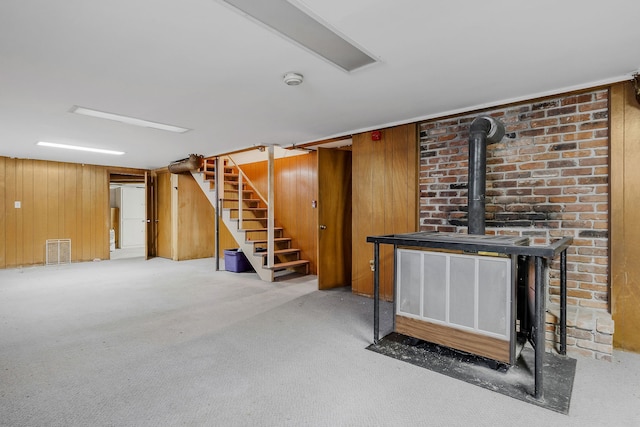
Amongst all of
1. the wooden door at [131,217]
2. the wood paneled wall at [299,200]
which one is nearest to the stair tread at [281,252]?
the wood paneled wall at [299,200]

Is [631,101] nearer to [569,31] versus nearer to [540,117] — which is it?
[540,117]

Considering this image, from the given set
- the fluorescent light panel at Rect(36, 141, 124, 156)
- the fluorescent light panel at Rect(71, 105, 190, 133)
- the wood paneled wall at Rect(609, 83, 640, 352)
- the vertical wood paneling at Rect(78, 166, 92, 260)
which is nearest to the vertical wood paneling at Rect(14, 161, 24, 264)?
the vertical wood paneling at Rect(78, 166, 92, 260)

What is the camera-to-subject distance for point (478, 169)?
9.04 feet

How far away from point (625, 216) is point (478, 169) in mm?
1191

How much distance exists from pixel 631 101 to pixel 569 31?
3.91ft

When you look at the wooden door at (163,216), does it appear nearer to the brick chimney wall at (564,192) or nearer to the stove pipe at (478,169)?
the brick chimney wall at (564,192)

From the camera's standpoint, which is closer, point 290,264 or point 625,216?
point 625,216

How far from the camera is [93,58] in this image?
7.54 ft

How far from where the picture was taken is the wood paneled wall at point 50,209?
6457 mm

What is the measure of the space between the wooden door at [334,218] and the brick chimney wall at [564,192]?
1966 millimetres

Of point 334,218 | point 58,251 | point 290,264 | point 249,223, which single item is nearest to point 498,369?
point 334,218

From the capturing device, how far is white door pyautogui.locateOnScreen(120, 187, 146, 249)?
10771 mm

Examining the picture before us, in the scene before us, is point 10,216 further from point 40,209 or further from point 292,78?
point 292,78

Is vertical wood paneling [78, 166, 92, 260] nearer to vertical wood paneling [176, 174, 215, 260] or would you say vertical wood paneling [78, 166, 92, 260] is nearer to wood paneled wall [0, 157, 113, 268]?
wood paneled wall [0, 157, 113, 268]
